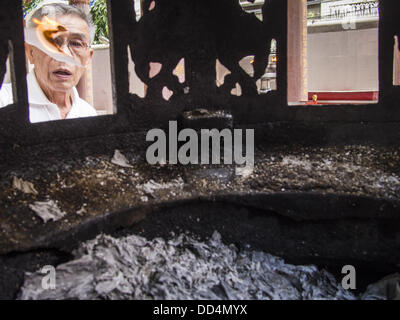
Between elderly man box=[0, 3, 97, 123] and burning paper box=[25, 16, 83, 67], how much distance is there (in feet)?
0.06

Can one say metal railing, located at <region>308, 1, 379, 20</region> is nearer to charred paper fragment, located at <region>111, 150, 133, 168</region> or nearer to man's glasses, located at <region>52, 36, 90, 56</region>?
man's glasses, located at <region>52, 36, 90, 56</region>

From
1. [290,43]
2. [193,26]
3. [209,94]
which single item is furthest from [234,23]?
[290,43]

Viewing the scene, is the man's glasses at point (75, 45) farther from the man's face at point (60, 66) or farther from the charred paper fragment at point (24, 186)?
the charred paper fragment at point (24, 186)

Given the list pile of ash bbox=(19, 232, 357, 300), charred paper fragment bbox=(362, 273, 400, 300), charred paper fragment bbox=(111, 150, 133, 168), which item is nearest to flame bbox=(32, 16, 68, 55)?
charred paper fragment bbox=(111, 150, 133, 168)

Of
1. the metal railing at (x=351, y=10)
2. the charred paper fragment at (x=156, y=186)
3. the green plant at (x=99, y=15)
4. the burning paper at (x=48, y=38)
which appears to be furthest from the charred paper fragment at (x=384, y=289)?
the metal railing at (x=351, y=10)

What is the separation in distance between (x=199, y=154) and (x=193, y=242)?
27.5 inches

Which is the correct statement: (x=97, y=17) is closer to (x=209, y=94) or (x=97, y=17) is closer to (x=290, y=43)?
(x=290, y=43)

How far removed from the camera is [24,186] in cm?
225

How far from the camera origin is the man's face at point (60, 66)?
12.1 ft

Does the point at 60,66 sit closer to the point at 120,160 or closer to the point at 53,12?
the point at 53,12

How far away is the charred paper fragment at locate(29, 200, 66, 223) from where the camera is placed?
2043 mm

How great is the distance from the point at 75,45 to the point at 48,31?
0.28 metres

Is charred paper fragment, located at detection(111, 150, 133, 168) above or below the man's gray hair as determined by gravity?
below

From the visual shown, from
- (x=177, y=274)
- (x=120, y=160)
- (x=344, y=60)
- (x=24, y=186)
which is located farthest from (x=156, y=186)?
(x=344, y=60)
